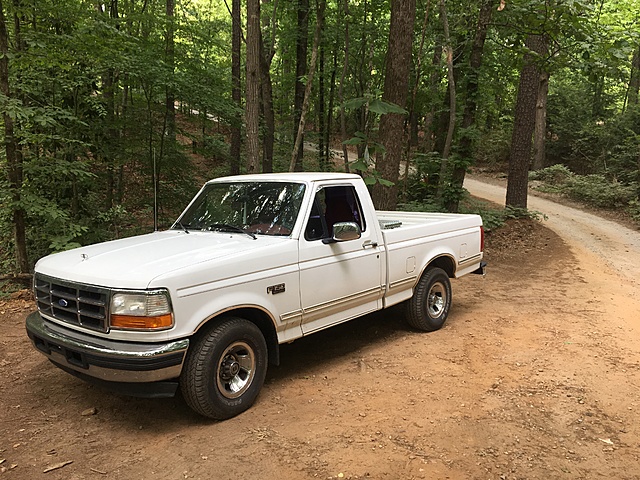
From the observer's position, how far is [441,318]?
6297 mm

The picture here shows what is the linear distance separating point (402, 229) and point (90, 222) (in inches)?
249

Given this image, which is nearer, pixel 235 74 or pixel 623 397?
pixel 623 397

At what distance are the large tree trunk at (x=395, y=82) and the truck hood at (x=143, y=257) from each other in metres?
5.29

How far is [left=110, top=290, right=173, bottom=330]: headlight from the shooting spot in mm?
3350

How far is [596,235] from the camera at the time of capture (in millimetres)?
13461

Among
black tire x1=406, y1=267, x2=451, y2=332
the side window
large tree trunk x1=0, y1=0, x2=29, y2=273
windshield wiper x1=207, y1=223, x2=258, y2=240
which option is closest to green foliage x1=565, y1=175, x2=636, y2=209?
black tire x1=406, y1=267, x2=451, y2=332

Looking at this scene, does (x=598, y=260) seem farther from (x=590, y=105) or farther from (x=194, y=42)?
(x=590, y=105)

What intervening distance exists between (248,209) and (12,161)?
15.0 feet

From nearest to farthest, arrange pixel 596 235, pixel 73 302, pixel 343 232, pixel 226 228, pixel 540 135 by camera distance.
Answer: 1. pixel 73 302
2. pixel 343 232
3. pixel 226 228
4. pixel 596 235
5. pixel 540 135

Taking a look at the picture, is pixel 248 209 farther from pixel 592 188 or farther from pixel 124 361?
pixel 592 188

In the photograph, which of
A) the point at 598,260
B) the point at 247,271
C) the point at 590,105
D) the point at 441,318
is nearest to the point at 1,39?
the point at 247,271

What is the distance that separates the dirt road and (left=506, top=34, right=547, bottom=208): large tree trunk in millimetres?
7638

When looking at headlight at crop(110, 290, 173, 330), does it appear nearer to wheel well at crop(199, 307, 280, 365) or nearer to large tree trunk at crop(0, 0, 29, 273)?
wheel well at crop(199, 307, 280, 365)

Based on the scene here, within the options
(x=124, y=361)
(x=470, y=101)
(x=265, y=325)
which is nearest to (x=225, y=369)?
(x=265, y=325)
